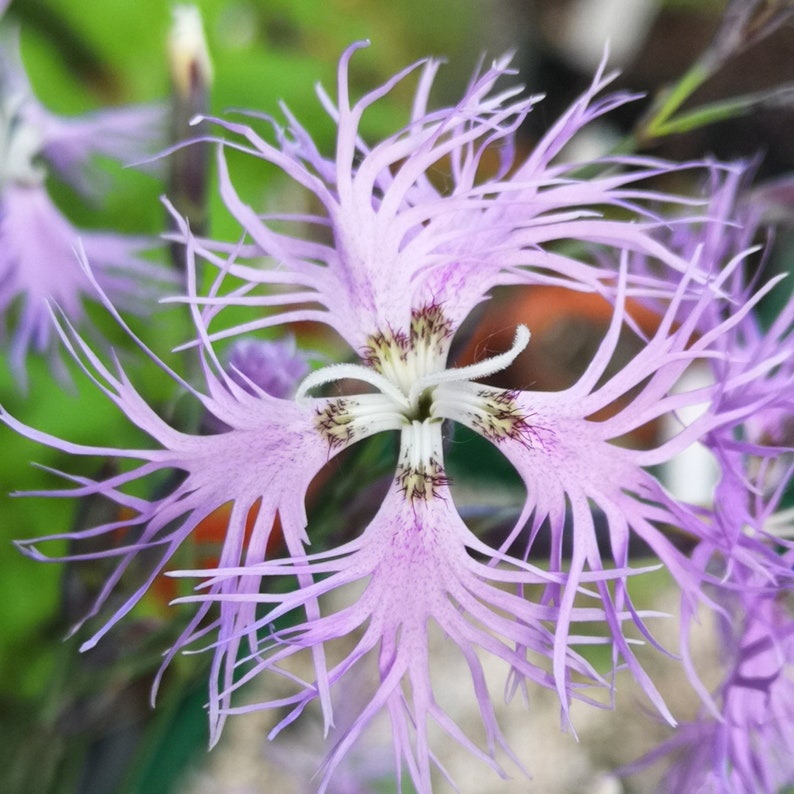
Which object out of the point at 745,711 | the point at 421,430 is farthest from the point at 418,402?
the point at 745,711

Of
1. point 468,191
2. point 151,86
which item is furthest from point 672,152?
point 151,86

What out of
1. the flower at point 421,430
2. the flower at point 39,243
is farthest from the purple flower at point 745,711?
the flower at point 39,243

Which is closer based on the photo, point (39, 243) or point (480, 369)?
point (480, 369)

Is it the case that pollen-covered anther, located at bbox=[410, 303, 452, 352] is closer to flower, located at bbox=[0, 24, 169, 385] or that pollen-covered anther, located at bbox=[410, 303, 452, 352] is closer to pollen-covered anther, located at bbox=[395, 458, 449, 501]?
pollen-covered anther, located at bbox=[395, 458, 449, 501]

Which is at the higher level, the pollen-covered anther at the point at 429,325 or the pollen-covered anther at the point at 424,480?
the pollen-covered anther at the point at 429,325

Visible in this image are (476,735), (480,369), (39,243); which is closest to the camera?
(480,369)

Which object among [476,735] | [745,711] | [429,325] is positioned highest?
[429,325]

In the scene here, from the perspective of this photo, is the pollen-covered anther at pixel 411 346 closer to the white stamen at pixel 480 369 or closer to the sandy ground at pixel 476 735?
the white stamen at pixel 480 369

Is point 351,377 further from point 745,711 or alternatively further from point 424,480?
point 745,711
